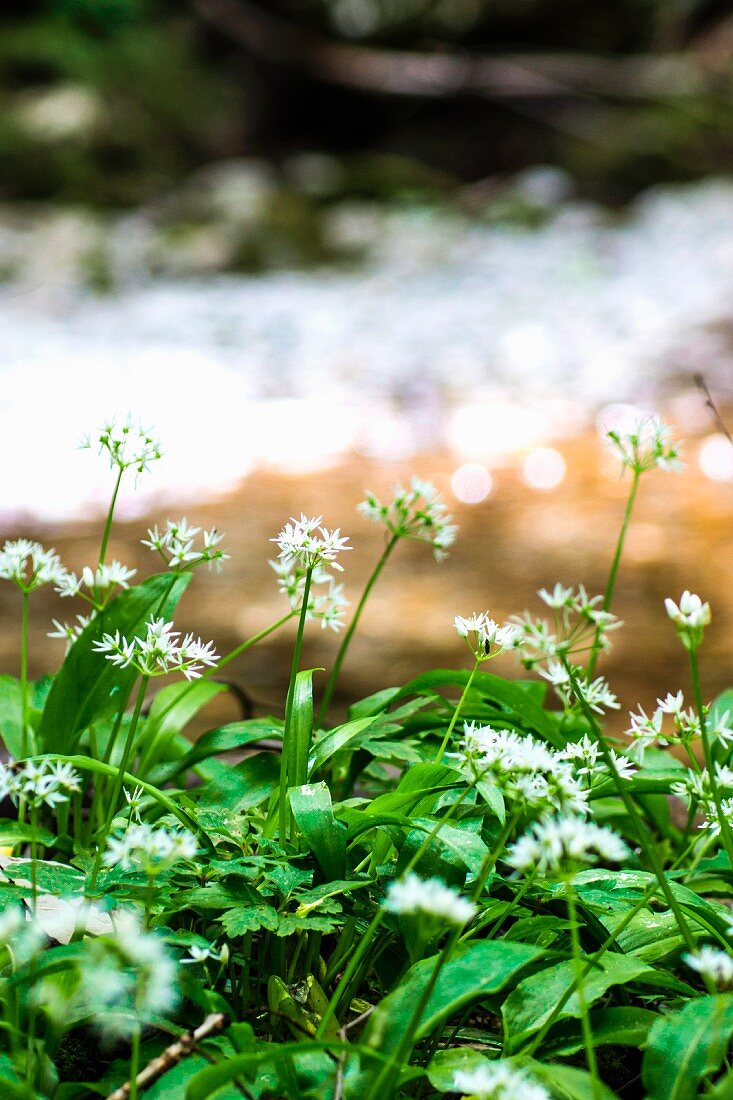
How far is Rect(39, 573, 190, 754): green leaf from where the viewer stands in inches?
49.4

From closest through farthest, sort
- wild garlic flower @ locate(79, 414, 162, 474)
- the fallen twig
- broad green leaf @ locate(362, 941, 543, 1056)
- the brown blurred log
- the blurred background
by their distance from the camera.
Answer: the fallen twig, broad green leaf @ locate(362, 941, 543, 1056), wild garlic flower @ locate(79, 414, 162, 474), the blurred background, the brown blurred log

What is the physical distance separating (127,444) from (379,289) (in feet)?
24.0

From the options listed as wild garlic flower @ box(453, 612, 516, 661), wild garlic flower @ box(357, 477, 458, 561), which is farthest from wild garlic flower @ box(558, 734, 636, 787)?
A: wild garlic flower @ box(357, 477, 458, 561)

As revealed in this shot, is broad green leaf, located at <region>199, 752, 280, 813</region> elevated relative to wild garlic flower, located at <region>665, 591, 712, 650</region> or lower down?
lower down

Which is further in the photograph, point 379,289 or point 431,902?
point 379,289

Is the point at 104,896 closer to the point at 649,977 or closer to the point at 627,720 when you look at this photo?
the point at 649,977

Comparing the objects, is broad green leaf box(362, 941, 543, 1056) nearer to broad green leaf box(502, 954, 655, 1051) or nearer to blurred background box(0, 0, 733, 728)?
broad green leaf box(502, 954, 655, 1051)

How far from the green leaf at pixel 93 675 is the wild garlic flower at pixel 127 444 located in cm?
19

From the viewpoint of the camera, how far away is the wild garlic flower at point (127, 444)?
3.64ft

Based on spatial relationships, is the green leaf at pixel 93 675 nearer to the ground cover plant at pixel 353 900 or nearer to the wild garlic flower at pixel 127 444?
the ground cover plant at pixel 353 900

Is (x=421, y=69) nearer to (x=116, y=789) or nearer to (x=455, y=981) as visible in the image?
(x=116, y=789)

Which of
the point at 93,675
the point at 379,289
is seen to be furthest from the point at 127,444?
the point at 379,289

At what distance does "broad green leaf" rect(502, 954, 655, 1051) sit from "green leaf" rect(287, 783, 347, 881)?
223mm

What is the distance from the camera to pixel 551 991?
929 mm
